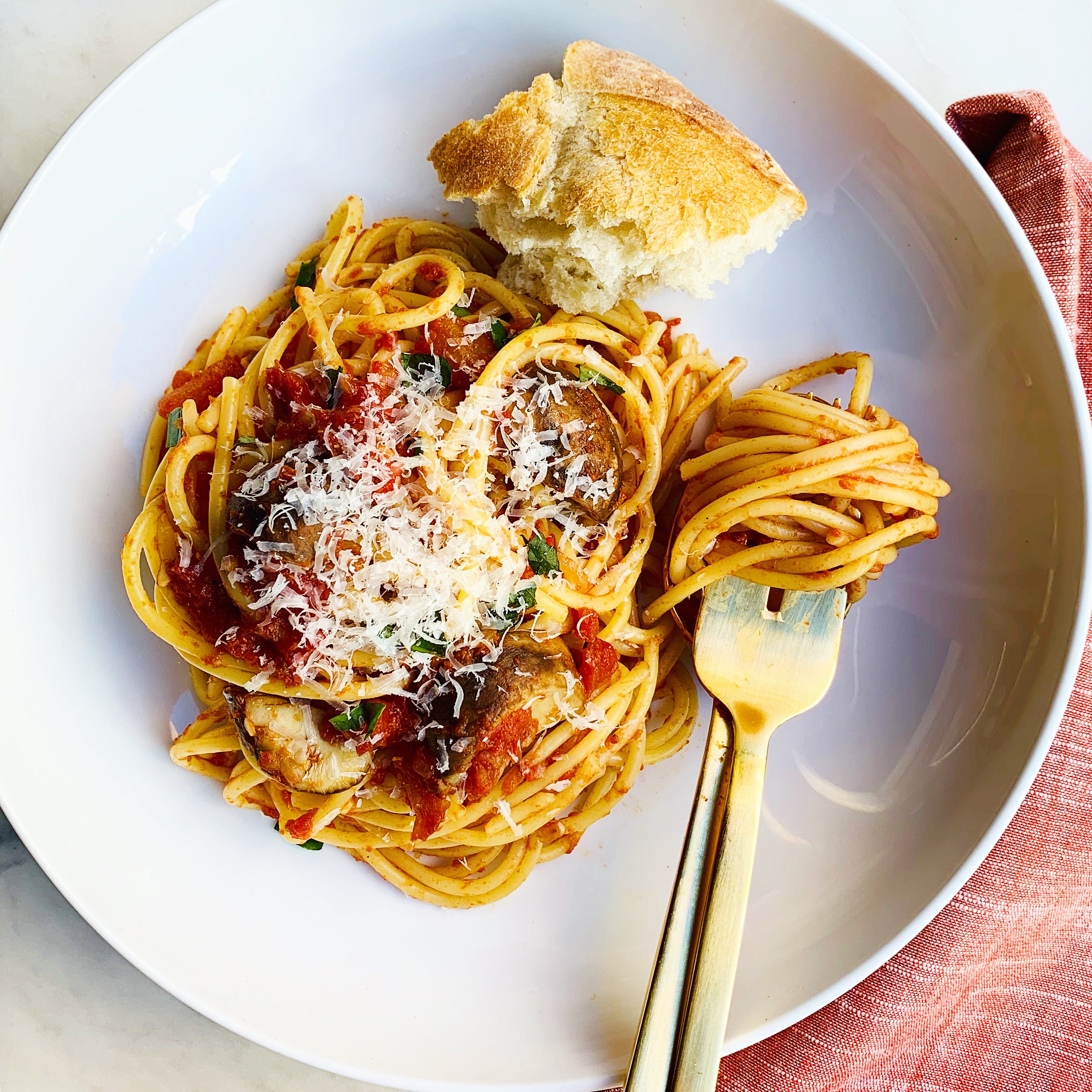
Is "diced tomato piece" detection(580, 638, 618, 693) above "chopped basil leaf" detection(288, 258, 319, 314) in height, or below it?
below

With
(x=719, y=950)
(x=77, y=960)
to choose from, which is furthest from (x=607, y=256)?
(x=77, y=960)

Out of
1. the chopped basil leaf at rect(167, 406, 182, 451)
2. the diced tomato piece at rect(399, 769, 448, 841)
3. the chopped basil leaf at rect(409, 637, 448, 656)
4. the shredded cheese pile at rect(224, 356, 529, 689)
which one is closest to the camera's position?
the shredded cheese pile at rect(224, 356, 529, 689)

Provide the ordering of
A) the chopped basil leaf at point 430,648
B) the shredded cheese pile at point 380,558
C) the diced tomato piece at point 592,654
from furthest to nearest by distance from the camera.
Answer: the diced tomato piece at point 592,654 < the chopped basil leaf at point 430,648 < the shredded cheese pile at point 380,558

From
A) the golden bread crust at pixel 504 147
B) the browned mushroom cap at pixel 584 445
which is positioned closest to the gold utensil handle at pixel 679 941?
the browned mushroom cap at pixel 584 445

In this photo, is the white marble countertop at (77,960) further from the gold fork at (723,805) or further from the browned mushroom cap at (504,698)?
the browned mushroom cap at (504,698)

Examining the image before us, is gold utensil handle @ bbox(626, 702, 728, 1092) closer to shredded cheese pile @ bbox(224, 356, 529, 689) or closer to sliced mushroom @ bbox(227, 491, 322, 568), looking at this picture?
shredded cheese pile @ bbox(224, 356, 529, 689)

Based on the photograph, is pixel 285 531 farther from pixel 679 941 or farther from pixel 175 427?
pixel 679 941

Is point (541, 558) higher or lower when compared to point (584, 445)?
lower

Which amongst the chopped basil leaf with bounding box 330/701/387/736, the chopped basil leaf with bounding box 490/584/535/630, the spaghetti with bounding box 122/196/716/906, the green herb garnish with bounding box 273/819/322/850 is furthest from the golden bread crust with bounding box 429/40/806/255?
the green herb garnish with bounding box 273/819/322/850
